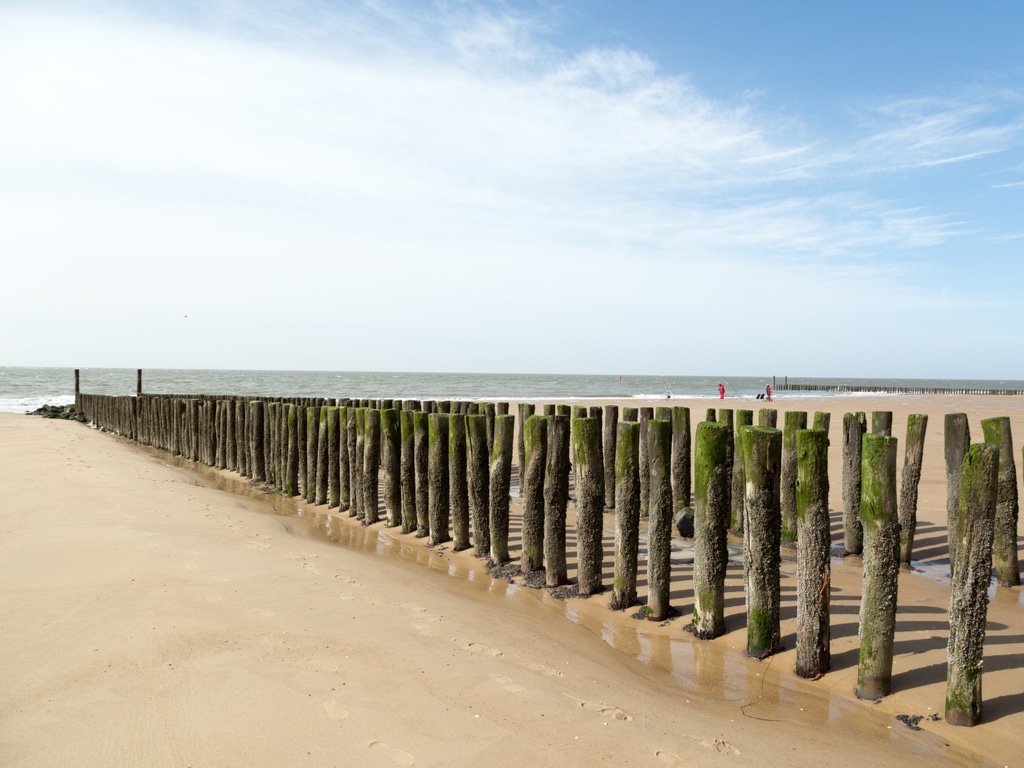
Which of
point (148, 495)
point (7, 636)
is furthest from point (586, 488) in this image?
point (148, 495)

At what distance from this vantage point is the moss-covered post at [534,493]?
5.77 meters

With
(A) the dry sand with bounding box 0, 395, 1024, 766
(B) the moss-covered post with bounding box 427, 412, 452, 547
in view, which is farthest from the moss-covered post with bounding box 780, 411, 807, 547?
(B) the moss-covered post with bounding box 427, 412, 452, 547

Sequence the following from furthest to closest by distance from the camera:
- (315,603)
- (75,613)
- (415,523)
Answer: (415,523) → (315,603) → (75,613)

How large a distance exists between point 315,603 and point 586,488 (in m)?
2.20

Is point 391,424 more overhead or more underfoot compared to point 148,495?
more overhead

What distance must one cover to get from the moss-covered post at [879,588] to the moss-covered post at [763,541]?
55 cm

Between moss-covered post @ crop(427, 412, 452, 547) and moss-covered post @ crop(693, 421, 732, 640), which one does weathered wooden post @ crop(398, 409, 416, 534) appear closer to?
moss-covered post @ crop(427, 412, 452, 547)

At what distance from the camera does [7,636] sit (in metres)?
3.91

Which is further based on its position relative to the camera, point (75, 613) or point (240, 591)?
point (240, 591)

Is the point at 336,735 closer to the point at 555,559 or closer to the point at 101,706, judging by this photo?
the point at 101,706

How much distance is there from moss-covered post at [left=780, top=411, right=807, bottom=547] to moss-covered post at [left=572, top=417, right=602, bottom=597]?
2508 millimetres

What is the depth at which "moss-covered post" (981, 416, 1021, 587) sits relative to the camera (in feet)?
18.9

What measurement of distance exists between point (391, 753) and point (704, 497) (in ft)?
8.64

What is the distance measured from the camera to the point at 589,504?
5332mm
